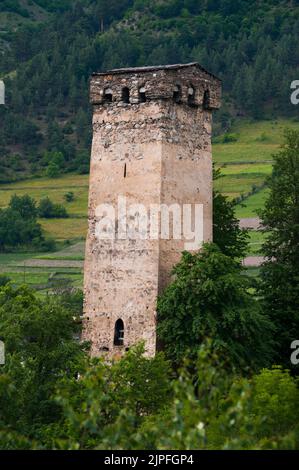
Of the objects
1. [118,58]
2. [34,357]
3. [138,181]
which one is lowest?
[118,58]

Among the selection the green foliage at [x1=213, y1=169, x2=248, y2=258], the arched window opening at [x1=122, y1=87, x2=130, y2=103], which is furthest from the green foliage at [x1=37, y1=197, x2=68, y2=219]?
the arched window opening at [x1=122, y1=87, x2=130, y2=103]

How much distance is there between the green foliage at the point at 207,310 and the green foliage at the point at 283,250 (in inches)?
154

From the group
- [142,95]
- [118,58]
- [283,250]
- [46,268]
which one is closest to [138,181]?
[142,95]

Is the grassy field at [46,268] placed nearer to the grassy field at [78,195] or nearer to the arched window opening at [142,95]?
the grassy field at [78,195]

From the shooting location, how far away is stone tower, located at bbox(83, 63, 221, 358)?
36250mm

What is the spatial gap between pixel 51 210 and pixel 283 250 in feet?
241

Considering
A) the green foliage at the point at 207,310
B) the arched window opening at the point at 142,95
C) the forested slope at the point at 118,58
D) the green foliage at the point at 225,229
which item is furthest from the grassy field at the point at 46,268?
the green foliage at the point at 207,310

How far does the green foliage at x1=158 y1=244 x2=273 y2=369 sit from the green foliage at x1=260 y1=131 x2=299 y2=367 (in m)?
3.91

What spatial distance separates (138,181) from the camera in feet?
120

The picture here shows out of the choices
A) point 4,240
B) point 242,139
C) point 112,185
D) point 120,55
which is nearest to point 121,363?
point 112,185

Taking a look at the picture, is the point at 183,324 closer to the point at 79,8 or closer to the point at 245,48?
the point at 245,48

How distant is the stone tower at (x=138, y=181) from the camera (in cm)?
3625

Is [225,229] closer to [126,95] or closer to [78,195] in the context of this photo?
[126,95]

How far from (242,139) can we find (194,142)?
92.2m
